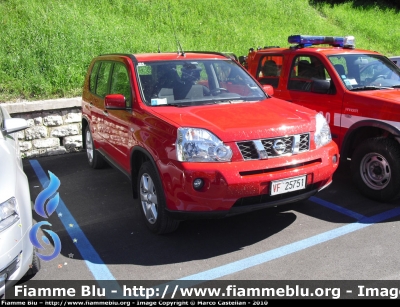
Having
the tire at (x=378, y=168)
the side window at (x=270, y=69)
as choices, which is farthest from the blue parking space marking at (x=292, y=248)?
the side window at (x=270, y=69)

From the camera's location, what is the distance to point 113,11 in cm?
1281

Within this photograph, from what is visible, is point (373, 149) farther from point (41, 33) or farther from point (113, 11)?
point (113, 11)

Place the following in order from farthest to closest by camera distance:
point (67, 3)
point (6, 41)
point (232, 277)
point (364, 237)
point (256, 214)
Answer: point (67, 3)
point (6, 41)
point (256, 214)
point (364, 237)
point (232, 277)

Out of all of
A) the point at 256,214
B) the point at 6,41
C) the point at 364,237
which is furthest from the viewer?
the point at 6,41

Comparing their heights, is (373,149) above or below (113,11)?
below

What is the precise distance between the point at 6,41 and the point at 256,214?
297 inches

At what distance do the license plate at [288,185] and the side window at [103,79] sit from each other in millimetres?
2858

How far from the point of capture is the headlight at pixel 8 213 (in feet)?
9.61

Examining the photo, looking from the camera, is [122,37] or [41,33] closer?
[41,33]

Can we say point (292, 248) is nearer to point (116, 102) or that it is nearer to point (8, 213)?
point (116, 102)

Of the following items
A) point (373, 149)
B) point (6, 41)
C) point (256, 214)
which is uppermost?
point (6, 41)

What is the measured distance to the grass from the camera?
344 inches

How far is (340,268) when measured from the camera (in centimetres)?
356

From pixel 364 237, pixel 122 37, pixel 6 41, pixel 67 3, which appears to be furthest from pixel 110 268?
pixel 67 3
